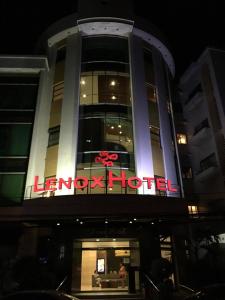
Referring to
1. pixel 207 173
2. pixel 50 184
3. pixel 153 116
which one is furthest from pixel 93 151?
pixel 207 173

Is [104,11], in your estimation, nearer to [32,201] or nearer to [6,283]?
[32,201]

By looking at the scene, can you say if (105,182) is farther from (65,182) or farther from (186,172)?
(186,172)

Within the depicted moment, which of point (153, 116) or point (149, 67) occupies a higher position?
point (149, 67)

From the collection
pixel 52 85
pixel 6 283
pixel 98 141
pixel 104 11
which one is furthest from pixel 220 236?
pixel 104 11

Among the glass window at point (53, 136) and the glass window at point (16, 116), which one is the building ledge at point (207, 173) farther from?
the glass window at point (16, 116)

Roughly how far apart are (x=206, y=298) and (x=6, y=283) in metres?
Answer: 10.3

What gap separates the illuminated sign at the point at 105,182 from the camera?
18078 millimetres

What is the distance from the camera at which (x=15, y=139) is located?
923 inches

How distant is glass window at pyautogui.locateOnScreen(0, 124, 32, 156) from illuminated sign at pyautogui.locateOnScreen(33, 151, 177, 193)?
4.32 meters

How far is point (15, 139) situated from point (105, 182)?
9.06 m

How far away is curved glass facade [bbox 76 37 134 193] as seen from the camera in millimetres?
20562

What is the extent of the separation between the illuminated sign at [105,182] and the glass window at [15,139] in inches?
170

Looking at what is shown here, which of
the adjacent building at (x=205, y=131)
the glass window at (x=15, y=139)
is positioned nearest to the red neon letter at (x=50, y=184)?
the glass window at (x=15, y=139)

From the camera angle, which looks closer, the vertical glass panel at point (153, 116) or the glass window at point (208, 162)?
the vertical glass panel at point (153, 116)
